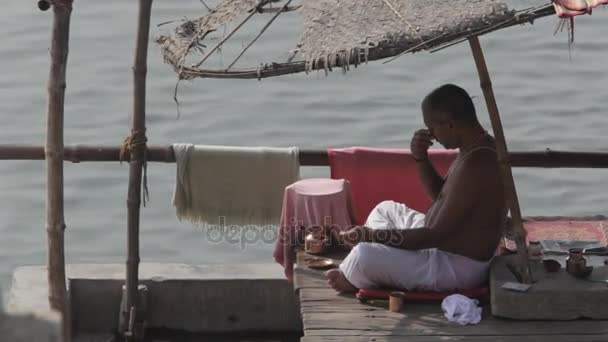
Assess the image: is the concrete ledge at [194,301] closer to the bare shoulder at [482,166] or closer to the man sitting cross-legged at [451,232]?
the man sitting cross-legged at [451,232]

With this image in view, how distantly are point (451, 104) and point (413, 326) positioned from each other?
90 cm

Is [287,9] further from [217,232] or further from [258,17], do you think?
[258,17]

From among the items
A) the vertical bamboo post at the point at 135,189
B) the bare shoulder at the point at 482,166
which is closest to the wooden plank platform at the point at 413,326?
the bare shoulder at the point at 482,166

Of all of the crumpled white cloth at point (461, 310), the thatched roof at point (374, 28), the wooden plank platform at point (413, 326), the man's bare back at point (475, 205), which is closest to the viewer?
the thatched roof at point (374, 28)

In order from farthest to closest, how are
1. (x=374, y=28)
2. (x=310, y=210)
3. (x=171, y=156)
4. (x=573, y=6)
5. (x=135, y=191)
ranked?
(x=171, y=156) → (x=310, y=210) → (x=135, y=191) → (x=374, y=28) → (x=573, y=6)

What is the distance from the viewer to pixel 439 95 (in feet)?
15.6

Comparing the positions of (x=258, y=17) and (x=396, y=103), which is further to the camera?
(x=258, y=17)

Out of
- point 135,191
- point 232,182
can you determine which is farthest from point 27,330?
point 232,182

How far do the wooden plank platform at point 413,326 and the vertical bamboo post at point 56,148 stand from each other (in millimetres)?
1024

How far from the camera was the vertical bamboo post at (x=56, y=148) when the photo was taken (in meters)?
4.66

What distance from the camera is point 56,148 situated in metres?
4.86

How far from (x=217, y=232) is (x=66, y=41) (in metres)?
1.74

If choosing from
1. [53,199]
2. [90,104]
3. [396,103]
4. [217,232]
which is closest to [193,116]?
[90,104]

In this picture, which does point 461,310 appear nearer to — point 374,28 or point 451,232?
point 451,232
